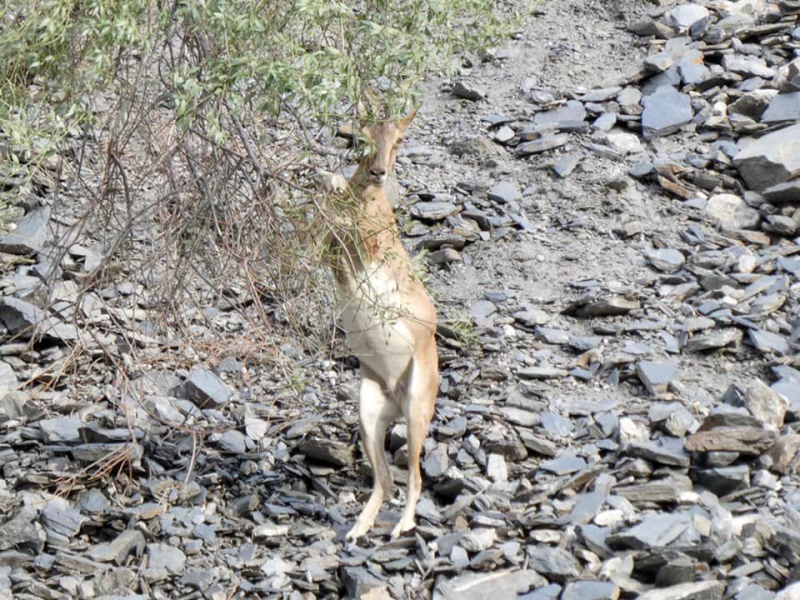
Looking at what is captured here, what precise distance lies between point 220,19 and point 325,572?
3.33 metres

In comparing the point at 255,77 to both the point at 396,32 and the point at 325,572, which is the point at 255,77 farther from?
the point at 325,572

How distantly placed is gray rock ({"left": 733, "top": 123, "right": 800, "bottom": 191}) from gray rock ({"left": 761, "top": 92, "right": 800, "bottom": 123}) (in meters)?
0.39

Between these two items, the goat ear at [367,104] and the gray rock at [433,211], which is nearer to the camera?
the goat ear at [367,104]

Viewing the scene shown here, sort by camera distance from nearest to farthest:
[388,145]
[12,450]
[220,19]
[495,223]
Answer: [220,19] < [388,145] < [12,450] < [495,223]

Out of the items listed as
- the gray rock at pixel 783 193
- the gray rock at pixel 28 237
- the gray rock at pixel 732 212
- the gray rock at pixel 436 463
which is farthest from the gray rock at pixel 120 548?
the gray rock at pixel 783 193

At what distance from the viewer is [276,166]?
23.2 feet

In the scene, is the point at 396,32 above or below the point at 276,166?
above

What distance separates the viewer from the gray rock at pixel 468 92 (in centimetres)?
1321

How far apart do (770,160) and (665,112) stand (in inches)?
62.1

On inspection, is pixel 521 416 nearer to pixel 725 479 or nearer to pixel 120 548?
pixel 725 479

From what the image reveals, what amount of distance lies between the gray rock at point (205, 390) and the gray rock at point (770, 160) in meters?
5.32

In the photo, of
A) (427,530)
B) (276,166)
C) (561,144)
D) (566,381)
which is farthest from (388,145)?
(561,144)

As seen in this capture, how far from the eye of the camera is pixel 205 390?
30.0 feet

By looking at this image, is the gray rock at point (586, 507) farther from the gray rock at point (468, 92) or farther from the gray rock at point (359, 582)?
the gray rock at point (468, 92)
